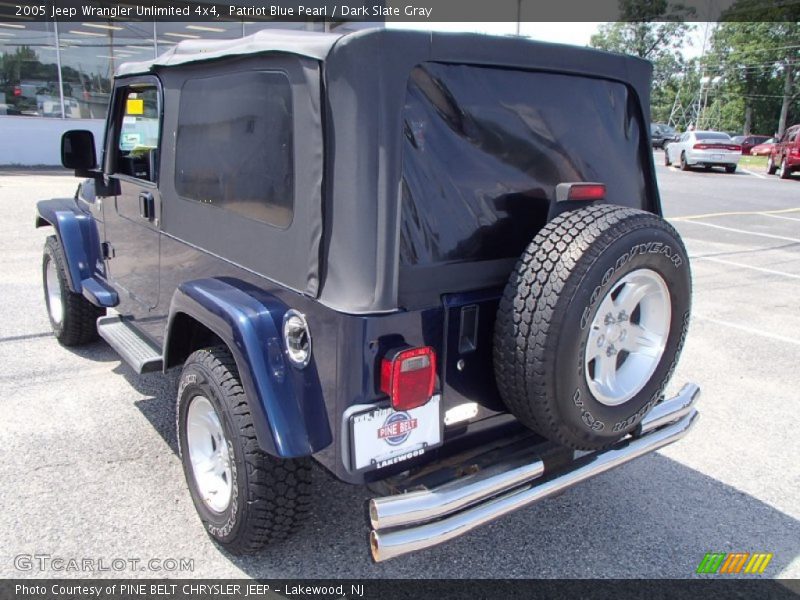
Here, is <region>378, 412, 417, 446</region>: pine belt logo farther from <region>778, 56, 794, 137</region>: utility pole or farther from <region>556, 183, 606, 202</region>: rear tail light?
<region>778, 56, 794, 137</region>: utility pole

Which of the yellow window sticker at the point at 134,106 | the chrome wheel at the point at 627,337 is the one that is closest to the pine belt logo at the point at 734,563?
the chrome wheel at the point at 627,337

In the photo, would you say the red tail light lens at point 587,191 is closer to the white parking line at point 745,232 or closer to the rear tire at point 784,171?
the white parking line at point 745,232

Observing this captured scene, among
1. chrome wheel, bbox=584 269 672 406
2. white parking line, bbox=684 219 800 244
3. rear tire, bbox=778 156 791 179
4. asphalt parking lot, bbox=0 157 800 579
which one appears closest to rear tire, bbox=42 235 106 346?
asphalt parking lot, bbox=0 157 800 579

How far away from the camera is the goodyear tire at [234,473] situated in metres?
2.33

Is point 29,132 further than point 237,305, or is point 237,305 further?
point 29,132

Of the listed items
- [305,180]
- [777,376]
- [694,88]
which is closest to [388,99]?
[305,180]

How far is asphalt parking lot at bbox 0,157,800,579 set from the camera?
2.65m

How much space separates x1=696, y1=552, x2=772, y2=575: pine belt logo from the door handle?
115 inches

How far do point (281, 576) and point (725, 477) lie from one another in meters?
2.25

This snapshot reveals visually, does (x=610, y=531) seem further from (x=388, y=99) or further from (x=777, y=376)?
(x=777, y=376)

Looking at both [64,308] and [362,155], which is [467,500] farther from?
[64,308]

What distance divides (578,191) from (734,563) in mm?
1655

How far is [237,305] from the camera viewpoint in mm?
2318

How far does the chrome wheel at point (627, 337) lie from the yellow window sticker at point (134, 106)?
8.70 ft
